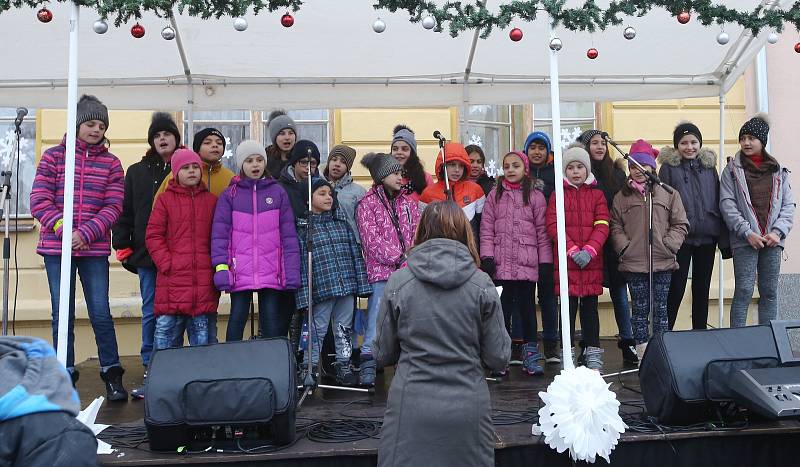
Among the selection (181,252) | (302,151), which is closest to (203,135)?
(302,151)

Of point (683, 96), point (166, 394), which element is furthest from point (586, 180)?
point (166, 394)

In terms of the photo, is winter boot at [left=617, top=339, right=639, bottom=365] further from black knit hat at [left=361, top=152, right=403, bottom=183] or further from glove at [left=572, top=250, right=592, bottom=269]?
black knit hat at [left=361, top=152, right=403, bottom=183]

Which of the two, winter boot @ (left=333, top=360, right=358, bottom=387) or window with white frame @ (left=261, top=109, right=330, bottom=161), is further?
window with white frame @ (left=261, top=109, right=330, bottom=161)

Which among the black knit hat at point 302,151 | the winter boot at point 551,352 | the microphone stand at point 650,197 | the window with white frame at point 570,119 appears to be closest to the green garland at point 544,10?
the microphone stand at point 650,197

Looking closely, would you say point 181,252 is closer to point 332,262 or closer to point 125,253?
point 125,253

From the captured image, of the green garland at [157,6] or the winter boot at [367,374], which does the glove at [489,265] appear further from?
the green garland at [157,6]

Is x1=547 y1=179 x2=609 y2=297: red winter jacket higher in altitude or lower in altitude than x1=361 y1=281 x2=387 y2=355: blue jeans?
higher

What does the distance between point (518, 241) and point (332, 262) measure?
4.19 ft

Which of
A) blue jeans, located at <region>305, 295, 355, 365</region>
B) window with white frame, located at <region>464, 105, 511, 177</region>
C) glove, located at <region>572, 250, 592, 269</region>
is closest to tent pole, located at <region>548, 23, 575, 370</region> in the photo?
glove, located at <region>572, 250, 592, 269</region>

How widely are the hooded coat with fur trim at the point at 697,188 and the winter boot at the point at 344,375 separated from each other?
8.81 ft

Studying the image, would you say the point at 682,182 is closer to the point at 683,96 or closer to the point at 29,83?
the point at 683,96

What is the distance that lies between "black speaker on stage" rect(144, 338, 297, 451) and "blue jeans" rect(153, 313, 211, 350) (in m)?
1.13

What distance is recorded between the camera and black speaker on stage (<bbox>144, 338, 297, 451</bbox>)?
11.9 feet

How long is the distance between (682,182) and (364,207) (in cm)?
245
